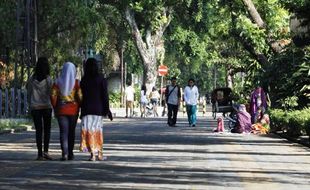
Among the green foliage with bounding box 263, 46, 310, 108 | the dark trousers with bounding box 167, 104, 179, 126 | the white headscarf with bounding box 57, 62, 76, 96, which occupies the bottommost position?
the dark trousers with bounding box 167, 104, 179, 126

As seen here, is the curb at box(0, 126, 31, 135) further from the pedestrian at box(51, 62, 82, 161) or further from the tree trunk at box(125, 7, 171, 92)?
the tree trunk at box(125, 7, 171, 92)

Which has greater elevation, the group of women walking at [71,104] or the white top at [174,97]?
the white top at [174,97]

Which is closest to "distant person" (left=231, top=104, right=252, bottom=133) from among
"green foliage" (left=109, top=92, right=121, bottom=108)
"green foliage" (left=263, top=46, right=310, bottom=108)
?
"green foliage" (left=263, top=46, right=310, bottom=108)

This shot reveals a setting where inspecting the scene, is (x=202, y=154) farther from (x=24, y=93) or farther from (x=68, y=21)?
(x=68, y=21)

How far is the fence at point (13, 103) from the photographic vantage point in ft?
111

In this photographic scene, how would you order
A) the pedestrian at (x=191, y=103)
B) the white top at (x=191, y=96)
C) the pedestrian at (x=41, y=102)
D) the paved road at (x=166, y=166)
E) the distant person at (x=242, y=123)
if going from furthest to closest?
the white top at (x=191, y=96), the pedestrian at (x=191, y=103), the distant person at (x=242, y=123), the pedestrian at (x=41, y=102), the paved road at (x=166, y=166)

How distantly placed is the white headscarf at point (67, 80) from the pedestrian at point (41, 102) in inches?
12.6

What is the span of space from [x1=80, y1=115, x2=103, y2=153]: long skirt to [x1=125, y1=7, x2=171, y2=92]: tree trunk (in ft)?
132

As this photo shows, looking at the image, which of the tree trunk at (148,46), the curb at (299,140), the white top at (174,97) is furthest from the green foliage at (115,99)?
the curb at (299,140)

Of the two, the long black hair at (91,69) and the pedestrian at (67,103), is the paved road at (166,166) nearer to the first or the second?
the pedestrian at (67,103)

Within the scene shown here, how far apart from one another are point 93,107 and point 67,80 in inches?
27.4

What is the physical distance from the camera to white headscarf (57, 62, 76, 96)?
16.2 meters

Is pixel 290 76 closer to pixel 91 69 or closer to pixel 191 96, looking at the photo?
pixel 191 96

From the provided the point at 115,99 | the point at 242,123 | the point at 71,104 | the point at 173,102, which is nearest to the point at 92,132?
the point at 71,104
